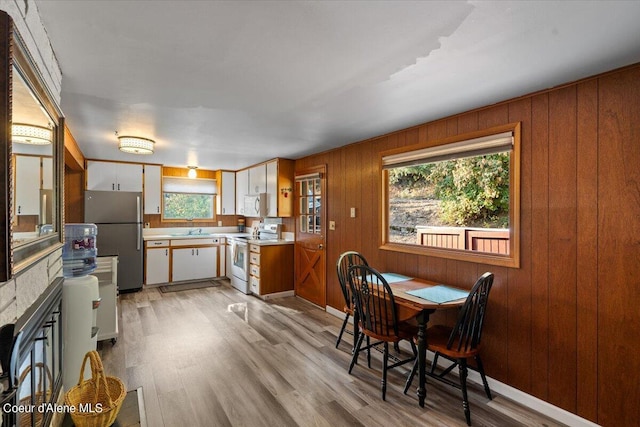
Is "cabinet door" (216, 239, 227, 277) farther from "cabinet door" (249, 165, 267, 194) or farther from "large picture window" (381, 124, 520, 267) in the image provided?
"large picture window" (381, 124, 520, 267)

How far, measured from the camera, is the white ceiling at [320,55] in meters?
1.38

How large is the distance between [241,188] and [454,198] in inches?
161

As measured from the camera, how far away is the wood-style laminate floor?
2.17 meters

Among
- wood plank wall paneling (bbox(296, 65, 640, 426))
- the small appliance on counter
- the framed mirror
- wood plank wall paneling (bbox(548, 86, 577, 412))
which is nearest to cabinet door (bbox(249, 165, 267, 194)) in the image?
the small appliance on counter

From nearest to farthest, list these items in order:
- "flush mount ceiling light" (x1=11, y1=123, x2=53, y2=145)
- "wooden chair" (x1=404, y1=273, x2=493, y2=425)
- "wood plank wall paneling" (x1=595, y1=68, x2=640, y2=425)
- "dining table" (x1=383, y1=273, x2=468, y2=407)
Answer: "flush mount ceiling light" (x1=11, y1=123, x2=53, y2=145)
"wood plank wall paneling" (x1=595, y1=68, x2=640, y2=425)
"wooden chair" (x1=404, y1=273, x2=493, y2=425)
"dining table" (x1=383, y1=273, x2=468, y2=407)

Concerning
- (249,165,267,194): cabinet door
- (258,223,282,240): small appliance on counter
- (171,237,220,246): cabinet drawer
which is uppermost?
(249,165,267,194): cabinet door

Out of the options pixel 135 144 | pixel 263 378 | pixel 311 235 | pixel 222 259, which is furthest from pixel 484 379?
pixel 222 259

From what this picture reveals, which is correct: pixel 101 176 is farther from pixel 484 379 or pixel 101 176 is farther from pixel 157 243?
pixel 484 379

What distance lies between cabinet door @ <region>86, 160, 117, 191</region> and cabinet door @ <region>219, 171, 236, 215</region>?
76.4 inches

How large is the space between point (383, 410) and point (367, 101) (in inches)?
90.6

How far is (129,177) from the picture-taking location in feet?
18.5

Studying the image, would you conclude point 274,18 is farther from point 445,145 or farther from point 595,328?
point 595,328

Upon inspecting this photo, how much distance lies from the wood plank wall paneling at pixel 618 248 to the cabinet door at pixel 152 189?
6254 mm

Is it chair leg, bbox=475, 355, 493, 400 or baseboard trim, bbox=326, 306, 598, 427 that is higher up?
chair leg, bbox=475, 355, 493, 400
